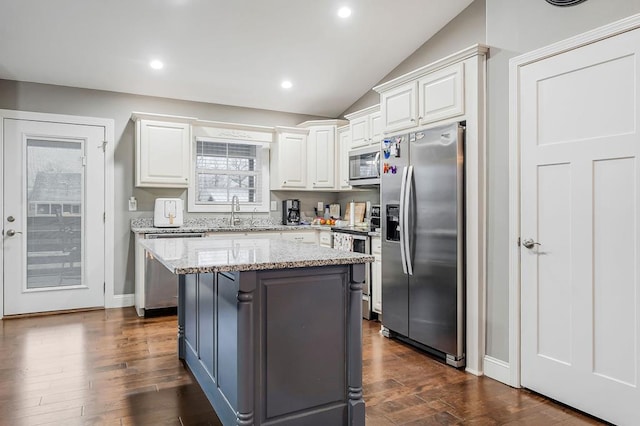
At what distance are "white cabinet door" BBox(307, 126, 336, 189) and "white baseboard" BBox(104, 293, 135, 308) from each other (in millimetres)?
2595

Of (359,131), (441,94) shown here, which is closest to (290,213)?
(359,131)

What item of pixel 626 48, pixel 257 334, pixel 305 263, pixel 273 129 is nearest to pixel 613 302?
pixel 626 48

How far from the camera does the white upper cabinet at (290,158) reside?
210 inches

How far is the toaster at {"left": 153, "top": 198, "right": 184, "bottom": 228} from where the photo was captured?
4727mm

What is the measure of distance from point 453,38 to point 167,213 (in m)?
3.56

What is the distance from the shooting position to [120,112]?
473 cm

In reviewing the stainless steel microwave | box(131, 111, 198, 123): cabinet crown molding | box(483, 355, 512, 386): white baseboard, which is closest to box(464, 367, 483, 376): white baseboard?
box(483, 355, 512, 386): white baseboard

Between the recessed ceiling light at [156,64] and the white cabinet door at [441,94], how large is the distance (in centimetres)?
265

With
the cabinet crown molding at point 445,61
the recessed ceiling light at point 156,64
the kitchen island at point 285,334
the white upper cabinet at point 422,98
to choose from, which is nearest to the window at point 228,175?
the recessed ceiling light at point 156,64

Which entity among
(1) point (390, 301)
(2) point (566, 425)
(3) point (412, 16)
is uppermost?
(3) point (412, 16)

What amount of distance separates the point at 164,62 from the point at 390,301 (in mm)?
3284

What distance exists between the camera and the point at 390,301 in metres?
3.67

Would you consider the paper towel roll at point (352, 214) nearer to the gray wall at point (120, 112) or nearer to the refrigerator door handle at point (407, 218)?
the refrigerator door handle at point (407, 218)

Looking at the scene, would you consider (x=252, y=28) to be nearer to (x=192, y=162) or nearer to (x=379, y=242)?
(x=192, y=162)
